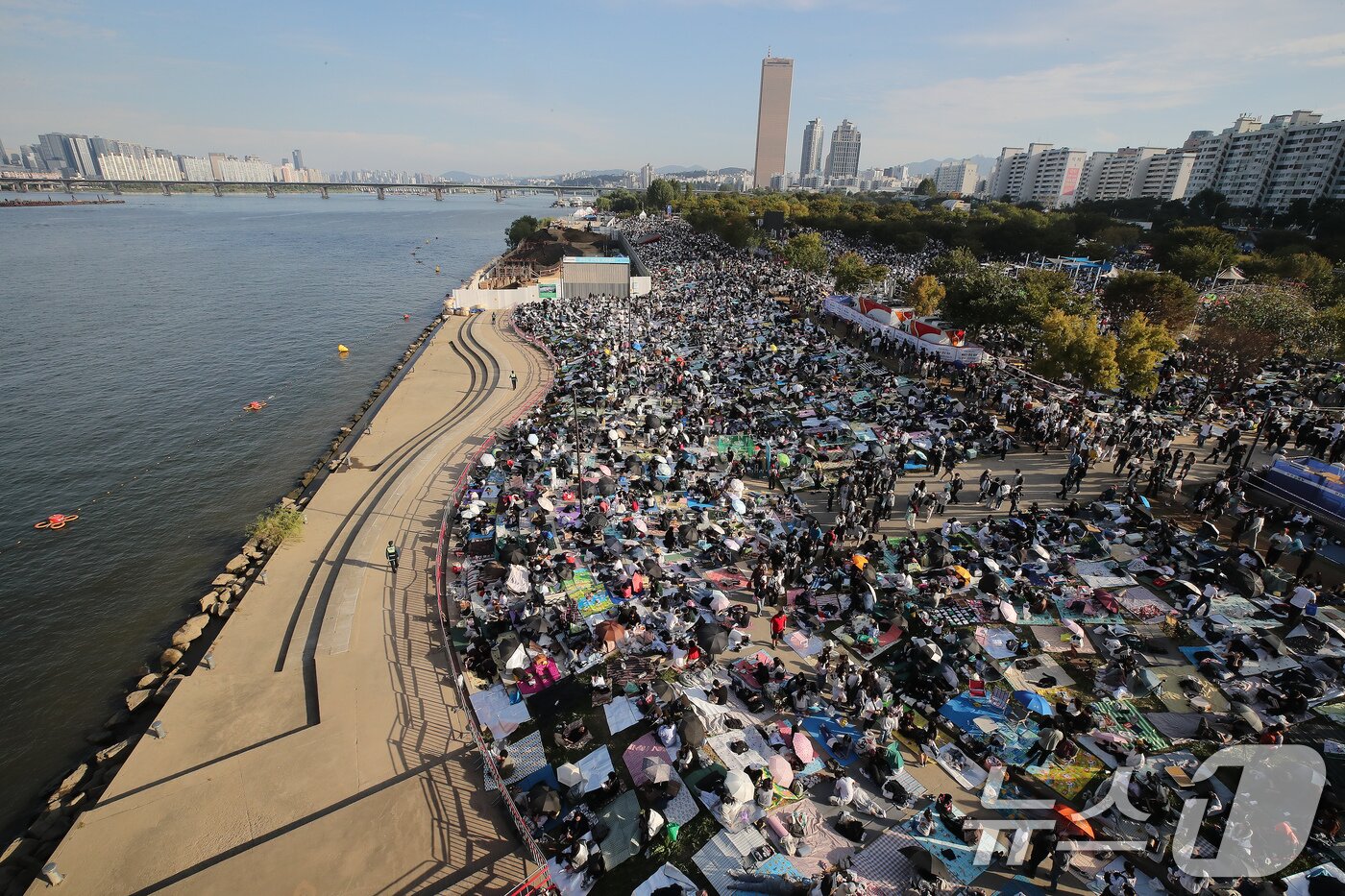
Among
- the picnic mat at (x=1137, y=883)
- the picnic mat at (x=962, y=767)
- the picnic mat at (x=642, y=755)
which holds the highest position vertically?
the picnic mat at (x=1137, y=883)

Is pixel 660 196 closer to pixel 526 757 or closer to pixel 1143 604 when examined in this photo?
pixel 1143 604

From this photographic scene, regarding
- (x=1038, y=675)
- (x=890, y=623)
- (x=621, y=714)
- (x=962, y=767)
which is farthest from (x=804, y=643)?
(x=1038, y=675)

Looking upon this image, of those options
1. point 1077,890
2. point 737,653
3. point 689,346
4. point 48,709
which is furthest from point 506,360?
point 1077,890

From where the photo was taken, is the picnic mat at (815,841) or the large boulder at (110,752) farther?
the large boulder at (110,752)

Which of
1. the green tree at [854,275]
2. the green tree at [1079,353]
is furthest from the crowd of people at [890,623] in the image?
the green tree at [854,275]

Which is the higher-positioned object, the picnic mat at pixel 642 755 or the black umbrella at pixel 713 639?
the black umbrella at pixel 713 639

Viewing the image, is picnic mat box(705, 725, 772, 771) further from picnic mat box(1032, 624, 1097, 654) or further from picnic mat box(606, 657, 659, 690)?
picnic mat box(1032, 624, 1097, 654)

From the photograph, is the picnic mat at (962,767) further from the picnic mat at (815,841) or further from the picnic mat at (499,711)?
the picnic mat at (499,711)

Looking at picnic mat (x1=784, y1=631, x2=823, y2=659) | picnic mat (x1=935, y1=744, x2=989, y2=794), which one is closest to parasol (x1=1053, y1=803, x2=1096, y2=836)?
picnic mat (x1=935, y1=744, x2=989, y2=794)
